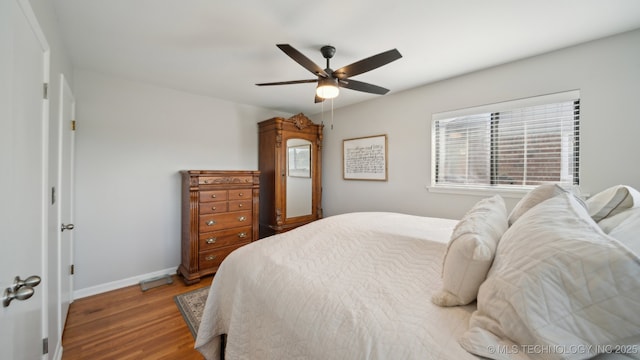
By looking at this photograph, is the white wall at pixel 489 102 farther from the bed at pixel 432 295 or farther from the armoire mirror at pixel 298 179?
the bed at pixel 432 295

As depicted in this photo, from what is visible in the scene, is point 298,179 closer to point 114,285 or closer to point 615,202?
point 114,285

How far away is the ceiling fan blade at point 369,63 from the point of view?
5.47ft

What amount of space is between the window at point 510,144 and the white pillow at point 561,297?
1.93 metres

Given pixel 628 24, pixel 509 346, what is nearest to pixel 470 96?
pixel 628 24

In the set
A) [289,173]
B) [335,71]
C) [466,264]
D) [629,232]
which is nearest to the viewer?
[629,232]

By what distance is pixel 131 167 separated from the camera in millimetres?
2865

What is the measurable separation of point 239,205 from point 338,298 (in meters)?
2.49

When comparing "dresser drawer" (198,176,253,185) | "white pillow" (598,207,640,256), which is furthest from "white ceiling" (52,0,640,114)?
"white pillow" (598,207,640,256)

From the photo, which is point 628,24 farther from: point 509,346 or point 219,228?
point 219,228

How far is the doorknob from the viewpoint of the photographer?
31.0 inches

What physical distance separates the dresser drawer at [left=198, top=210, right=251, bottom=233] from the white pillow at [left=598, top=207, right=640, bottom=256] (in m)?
3.15

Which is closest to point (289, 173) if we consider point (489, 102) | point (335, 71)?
point (335, 71)

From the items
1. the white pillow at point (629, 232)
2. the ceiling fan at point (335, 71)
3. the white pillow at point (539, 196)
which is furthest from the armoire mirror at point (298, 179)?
the white pillow at point (629, 232)

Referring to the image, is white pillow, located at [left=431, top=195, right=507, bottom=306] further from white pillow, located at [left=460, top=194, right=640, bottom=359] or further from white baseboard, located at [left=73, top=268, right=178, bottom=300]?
white baseboard, located at [left=73, top=268, right=178, bottom=300]
